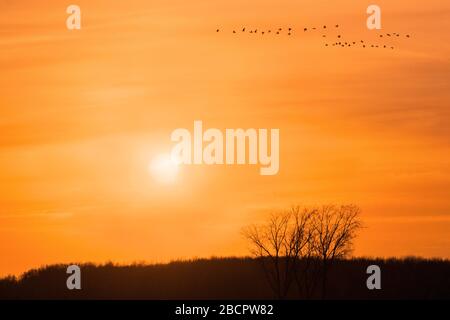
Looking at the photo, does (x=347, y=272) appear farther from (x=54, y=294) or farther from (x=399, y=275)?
(x=54, y=294)

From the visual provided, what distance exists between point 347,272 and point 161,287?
19509 millimetres

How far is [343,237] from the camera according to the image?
121250mm

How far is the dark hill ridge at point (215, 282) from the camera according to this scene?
123312 millimetres

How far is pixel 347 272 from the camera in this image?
12544cm

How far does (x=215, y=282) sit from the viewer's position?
128000 mm

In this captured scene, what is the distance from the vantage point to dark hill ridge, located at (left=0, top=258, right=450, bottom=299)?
4855 inches

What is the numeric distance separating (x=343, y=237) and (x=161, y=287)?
20.5 metres
